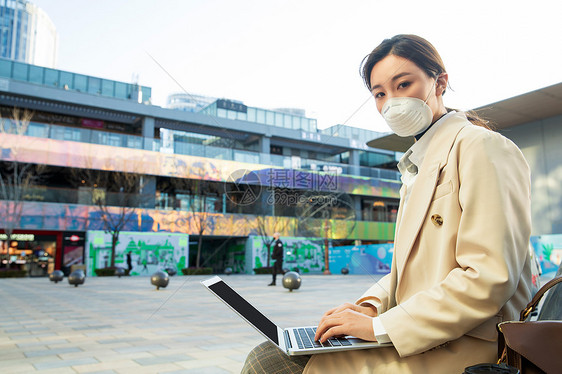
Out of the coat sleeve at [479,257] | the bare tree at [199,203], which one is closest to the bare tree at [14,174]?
the bare tree at [199,203]

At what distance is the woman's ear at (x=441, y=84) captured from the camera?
4.44 feet

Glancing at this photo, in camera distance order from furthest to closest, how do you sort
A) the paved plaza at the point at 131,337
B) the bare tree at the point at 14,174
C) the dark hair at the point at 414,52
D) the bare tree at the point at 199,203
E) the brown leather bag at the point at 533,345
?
the bare tree at the point at 14,174 → the bare tree at the point at 199,203 → the paved plaza at the point at 131,337 → the dark hair at the point at 414,52 → the brown leather bag at the point at 533,345

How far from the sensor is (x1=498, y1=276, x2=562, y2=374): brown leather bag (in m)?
0.84

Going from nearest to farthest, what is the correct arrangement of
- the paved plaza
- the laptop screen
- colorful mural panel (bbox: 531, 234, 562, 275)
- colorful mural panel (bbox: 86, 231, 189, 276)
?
the laptop screen
the paved plaza
colorful mural panel (bbox: 531, 234, 562, 275)
colorful mural panel (bbox: 86, 231, 189, 276)

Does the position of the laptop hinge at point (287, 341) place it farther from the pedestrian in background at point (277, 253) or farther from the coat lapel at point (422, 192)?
the pedestrian in background at point (277, 253)

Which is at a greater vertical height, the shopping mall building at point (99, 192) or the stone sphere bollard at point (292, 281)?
the shopping mall building at point (99, 192)

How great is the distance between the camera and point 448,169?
1112mm

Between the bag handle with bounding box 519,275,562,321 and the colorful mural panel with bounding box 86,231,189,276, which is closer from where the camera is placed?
the bag handle with bounding box 519,275,562,321

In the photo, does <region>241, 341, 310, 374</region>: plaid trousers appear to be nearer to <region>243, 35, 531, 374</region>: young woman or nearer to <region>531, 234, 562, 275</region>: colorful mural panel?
<region>243, 35, 531, 374</region>: young woman

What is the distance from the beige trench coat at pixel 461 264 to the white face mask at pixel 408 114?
7.4 inches

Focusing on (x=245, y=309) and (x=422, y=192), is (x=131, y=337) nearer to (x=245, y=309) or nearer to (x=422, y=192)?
(x=245, y=309)

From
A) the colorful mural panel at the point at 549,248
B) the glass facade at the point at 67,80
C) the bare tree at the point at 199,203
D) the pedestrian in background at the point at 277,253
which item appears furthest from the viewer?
the glass facade at the point at 67,80

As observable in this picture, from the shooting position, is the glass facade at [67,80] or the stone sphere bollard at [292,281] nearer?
the stone sphere bollard at [292,281]

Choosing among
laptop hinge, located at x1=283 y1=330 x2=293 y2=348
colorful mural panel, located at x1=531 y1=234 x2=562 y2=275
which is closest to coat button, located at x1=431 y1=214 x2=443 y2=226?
laptop hinge, located at x1=283 y1=330 x2=293 y2=348
